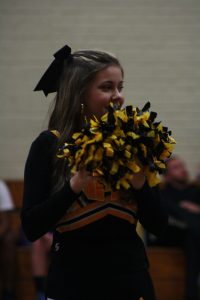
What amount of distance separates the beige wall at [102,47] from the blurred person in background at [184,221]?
1.12 meters

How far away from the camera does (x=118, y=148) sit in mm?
1966

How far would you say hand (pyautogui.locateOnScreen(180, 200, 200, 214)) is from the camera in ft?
20.5

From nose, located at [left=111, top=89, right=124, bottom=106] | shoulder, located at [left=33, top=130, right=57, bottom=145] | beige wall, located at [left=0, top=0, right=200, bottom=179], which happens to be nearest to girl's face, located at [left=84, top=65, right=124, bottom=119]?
nose, located at [left=111, top=89, right=124, bottom=106]

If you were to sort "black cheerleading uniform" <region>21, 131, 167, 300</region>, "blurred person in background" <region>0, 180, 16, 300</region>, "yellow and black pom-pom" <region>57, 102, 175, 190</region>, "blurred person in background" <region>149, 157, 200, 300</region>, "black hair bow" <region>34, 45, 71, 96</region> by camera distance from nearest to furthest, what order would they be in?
"yellow and black pom-pom" <region>57, 102, 175, 190</region>, "black cheerleading uniform" <region>21, 131, 167, 300</region>, "black hair bow" <region>34, 45, 71, 96</region>, "blurred person in background" <region>149, 157, 200, 300</region>, "blurred person in background" <region>0, 180, 16, 300</region>

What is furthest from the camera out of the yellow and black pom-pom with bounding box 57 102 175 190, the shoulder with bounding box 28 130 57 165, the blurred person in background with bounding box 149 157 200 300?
the blurred person in background with bounding box 149 157 200 300

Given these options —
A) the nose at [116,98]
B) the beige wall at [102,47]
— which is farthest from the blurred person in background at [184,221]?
the nose at [116,98]

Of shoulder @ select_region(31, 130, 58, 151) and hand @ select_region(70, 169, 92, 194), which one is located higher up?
shoulder @ select_region(31, 130, 58, 151)

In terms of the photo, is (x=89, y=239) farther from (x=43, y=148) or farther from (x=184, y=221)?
(x=184, y=221)

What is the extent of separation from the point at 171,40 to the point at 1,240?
2979 millimetres

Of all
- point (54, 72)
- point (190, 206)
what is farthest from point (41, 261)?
point (54, 72)

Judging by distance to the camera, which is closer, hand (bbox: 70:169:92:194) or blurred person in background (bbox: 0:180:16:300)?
hand (bbox: 70:169:92:194)

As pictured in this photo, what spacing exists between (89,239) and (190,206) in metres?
4.31

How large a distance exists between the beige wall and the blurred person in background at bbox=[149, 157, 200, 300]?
1121 mm

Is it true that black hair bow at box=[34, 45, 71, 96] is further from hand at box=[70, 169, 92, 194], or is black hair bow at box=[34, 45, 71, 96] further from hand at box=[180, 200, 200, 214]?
hand at box=[180, 200, 200, 214]
